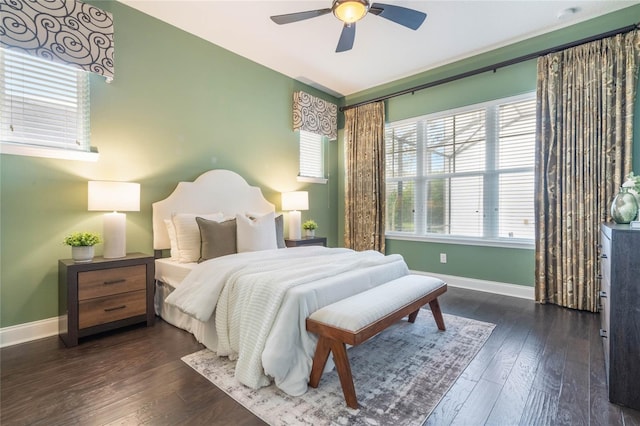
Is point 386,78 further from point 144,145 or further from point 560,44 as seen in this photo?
point 144,145

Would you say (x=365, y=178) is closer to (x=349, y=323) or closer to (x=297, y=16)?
(x=297, y=16)

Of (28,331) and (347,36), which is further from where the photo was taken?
(347,36)

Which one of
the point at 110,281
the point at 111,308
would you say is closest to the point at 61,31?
the point at 110,281

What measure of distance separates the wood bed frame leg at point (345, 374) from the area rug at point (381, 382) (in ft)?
0.15

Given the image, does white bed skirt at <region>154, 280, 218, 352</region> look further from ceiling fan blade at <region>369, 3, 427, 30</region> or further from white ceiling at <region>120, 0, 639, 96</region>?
white ceiling at <region>120, 0, 639, 96</region>

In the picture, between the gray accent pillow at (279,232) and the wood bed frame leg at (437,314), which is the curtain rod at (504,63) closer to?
the gray accent pillow at (279,232)

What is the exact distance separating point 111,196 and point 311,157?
10.5 ft

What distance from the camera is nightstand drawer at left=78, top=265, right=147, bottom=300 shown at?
2.43 metres

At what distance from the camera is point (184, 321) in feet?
8.84

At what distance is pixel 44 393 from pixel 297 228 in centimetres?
307

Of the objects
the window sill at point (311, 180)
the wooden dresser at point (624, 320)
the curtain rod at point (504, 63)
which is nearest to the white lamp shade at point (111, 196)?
the window sill at point (311, 180)

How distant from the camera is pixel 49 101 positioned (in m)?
2.64

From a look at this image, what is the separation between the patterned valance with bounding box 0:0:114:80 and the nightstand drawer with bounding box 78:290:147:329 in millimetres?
2027

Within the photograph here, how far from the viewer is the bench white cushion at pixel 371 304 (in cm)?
171
